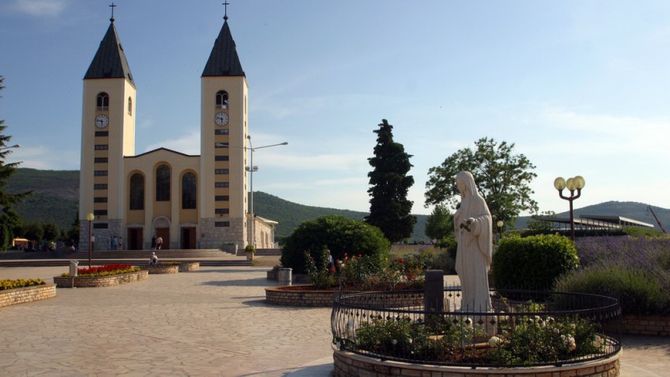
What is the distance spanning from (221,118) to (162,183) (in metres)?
9.30

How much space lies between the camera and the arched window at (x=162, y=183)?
6147cm

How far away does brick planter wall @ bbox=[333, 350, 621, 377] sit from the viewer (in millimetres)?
6414

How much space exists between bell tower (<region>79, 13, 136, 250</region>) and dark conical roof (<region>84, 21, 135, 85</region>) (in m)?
0.10

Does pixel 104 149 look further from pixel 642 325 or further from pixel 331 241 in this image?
pixel 642 325

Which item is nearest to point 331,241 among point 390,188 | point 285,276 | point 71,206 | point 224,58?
point 285,276

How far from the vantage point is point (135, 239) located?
60625 mm

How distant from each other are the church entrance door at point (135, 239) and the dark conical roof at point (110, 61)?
1554 cm

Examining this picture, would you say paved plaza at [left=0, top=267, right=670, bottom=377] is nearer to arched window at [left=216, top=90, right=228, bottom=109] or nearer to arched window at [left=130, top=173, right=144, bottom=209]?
arched window at [left=216, top=90, right=228, bottom=109]

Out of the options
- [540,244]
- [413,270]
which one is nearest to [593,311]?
[540,244]

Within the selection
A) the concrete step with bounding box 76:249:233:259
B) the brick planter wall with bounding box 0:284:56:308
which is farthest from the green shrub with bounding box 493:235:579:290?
the concrete step with bounding box 76:249:233:259

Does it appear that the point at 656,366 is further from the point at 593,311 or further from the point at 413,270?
the point at 413,270

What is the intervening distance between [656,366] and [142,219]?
2260 inches

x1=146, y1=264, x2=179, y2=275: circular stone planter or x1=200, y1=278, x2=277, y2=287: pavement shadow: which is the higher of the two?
x1=146, y1=264, x2=179, y2=275: circular stone planter

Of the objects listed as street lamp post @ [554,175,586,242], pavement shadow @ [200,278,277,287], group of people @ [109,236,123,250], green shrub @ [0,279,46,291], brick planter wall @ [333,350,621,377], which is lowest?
pavement shadow @ [200,278,277,287]
